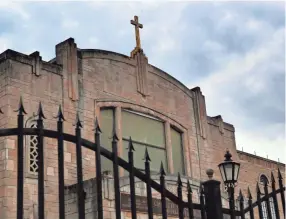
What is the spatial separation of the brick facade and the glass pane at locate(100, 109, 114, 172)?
0.78ft

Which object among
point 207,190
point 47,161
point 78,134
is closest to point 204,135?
point 47,161

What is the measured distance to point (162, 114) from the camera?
1861cm

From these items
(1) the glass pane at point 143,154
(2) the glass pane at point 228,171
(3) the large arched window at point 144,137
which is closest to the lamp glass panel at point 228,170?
(2) the glass pane at point 228,171

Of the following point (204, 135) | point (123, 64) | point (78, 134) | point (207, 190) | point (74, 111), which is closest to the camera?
point (78, 134)

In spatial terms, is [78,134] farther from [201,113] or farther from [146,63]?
[201,113]

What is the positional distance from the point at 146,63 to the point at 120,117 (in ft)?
9.10

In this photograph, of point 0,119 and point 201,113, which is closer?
point 0,119

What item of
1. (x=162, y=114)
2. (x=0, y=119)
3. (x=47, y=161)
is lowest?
(x=47, y=161)

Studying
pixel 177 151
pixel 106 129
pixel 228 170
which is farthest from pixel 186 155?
pixel 228 170

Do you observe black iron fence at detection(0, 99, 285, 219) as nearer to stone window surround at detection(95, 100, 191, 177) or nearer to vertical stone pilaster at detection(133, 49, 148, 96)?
stone window surround at detection(95, 100, 191, 177)

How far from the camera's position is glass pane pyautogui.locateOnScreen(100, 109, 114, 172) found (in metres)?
16.1

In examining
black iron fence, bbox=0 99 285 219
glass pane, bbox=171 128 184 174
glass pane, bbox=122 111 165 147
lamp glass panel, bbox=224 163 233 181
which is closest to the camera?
black iron fence, bbox=0 99 285 219

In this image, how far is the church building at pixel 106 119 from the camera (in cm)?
1384

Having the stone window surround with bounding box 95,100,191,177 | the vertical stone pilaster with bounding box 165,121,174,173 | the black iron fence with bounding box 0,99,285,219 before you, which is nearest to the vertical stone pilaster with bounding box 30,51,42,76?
the stone window surround with bounding box 95,100,191,177
